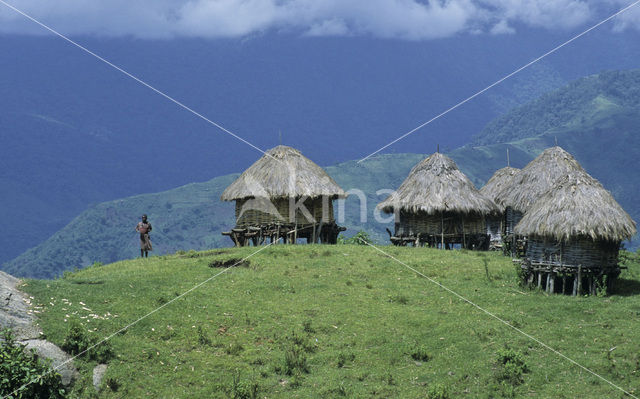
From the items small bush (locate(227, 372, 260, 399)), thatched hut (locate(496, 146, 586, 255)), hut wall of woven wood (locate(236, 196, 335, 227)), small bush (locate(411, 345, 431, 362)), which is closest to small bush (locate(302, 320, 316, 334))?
small bush (locate(411, 345, 431, 362))

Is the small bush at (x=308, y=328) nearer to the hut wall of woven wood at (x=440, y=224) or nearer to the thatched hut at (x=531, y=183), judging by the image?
the hut wall of woven wood at (x=440, y=224)

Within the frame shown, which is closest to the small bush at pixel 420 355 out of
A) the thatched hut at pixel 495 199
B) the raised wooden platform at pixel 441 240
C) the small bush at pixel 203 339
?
the small bush at pixel 203 339

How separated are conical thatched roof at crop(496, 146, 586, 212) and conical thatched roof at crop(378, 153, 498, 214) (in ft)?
3.93

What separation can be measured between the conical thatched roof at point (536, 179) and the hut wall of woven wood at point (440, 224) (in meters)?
1.93

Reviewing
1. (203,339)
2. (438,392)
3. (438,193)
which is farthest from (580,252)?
(203,339)

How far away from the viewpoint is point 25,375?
16719mm

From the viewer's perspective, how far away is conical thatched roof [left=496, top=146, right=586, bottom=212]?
36312 millimetres

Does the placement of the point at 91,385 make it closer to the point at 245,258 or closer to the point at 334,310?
the point at 334,310

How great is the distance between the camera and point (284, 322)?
72.2 feet

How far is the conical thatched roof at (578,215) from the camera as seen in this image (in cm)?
2431

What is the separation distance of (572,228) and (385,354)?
8.84 meters

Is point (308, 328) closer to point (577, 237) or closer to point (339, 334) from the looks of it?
point (339, 334)

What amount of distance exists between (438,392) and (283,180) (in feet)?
65.4

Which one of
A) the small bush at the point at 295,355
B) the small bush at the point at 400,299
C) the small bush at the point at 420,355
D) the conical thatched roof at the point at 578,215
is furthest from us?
the conical thatched roof at the point at 578,215
